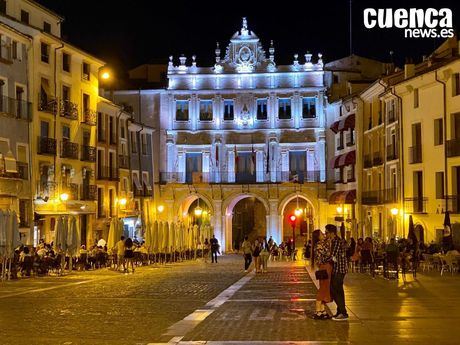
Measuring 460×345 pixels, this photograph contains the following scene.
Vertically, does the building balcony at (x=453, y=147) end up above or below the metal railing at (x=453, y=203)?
above

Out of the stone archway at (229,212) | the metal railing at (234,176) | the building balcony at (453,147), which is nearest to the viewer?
the building balcony at (453,147)

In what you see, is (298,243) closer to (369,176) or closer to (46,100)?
(369,176)

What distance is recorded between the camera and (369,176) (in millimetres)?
64438

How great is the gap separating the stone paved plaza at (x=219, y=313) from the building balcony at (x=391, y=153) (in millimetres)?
27111

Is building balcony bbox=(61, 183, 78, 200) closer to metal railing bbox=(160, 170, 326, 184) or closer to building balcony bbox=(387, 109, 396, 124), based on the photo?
Answer: metal railing bbox=(160, 170, 326, 184)

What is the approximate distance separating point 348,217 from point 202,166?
1492cm

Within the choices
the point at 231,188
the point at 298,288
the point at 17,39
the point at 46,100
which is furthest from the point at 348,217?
the point at 298,288

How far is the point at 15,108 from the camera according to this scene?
46469mm

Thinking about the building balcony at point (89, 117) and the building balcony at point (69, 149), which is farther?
the building balcony at point (89, 117)

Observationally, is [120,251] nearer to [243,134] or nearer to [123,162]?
[123,162]

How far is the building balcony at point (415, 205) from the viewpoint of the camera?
49.7 m

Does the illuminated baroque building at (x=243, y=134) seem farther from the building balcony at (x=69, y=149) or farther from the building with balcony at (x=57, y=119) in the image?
the building balcony at (x=69, y=149)

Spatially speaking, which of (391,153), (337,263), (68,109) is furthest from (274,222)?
(337,263)

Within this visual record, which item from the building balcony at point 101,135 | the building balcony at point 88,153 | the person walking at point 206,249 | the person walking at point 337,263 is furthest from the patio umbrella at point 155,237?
the person walking at point 337,263
